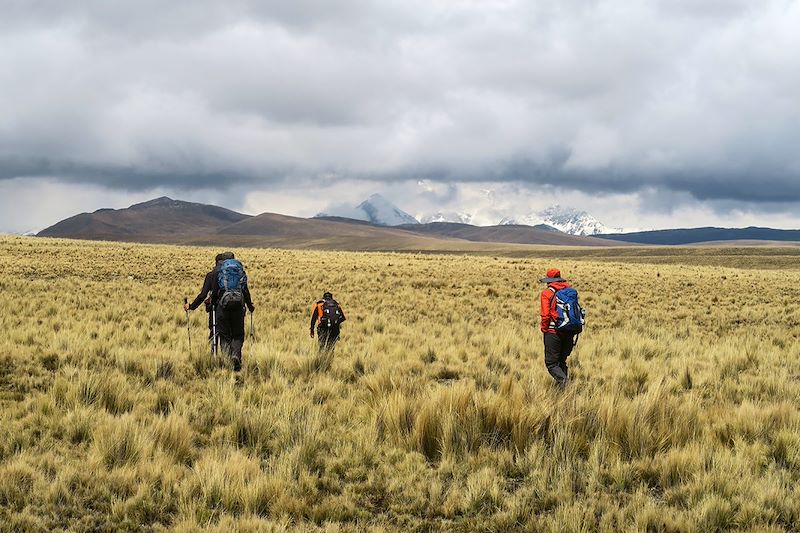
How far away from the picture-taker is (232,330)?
977cm

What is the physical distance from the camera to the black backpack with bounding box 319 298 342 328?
11.6 meters

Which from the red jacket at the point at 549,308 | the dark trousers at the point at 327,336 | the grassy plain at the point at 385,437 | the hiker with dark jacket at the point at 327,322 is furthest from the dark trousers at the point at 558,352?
the dark trousers at the point at 327,336

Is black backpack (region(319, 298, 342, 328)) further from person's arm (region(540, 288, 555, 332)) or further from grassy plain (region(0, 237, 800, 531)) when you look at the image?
person's arm (region(540, 288, 555, 332))

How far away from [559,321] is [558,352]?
0.59 m

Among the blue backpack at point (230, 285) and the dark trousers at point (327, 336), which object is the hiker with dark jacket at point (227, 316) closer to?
the blue backpack at point (230, 285)

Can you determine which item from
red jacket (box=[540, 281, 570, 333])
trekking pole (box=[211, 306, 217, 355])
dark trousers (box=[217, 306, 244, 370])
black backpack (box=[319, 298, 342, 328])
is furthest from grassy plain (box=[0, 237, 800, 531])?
red jacket (box=[540, 281, 570, 333])

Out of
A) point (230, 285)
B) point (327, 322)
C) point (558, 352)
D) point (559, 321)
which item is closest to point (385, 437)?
point (559, 321)

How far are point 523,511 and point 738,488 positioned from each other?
2.02 meters

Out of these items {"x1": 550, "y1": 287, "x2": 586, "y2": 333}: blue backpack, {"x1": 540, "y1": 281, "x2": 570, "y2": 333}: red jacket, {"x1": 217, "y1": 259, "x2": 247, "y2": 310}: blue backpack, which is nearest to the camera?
{"x1": 550, "y1": 287, "x2": 586, "y2": 333}: blue backpack

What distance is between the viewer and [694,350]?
1391cm

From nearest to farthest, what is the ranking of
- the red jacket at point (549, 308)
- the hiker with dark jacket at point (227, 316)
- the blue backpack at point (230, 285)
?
the red jacket at point (549, 308) → the blue backpack at point (230, 285) → the hiker with dark jacket at point (227, 316)

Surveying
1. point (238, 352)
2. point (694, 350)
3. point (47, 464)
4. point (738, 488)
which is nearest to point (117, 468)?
point (47, 464)

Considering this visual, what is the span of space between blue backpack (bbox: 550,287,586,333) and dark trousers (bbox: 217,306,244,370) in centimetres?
538

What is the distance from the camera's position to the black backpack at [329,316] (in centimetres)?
1158
